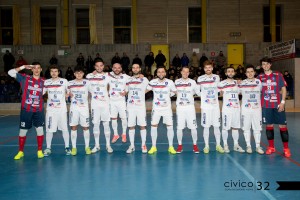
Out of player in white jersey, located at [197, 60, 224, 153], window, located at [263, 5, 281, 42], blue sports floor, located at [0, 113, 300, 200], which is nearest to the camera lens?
blue sports floor, located at [0, 113, 300, 200]

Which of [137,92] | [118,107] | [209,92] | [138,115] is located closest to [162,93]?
[137,92]

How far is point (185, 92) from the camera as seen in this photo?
9031 millimetres

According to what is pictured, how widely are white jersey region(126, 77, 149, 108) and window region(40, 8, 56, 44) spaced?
2199 cm

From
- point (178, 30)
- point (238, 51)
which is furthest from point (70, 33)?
point (238, 51)

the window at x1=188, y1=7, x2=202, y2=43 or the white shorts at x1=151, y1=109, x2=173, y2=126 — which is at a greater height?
the window at x1=188, y1=7, x2=202, y2=43

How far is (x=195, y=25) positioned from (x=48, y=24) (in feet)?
40.8

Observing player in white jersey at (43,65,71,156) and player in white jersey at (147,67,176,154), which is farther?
player in white jersey at (147,67,176,154)

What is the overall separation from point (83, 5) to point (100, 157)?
22829 mm

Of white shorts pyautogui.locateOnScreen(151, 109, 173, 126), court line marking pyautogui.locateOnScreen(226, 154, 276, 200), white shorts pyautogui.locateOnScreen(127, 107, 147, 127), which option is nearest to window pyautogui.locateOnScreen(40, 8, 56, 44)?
white shorts pyautogui.locateOnScreen(127, 107, 147, 127)

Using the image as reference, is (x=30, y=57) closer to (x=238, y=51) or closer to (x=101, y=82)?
(x=238, y=51)

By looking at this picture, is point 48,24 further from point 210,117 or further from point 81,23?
point 210,117

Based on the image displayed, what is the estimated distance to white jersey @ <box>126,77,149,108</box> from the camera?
923cm

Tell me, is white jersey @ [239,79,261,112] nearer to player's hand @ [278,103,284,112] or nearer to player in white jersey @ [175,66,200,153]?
player's hand @ [278,103,284,112]

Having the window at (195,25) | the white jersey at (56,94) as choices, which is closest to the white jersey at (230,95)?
the white jersey at (56,94)
